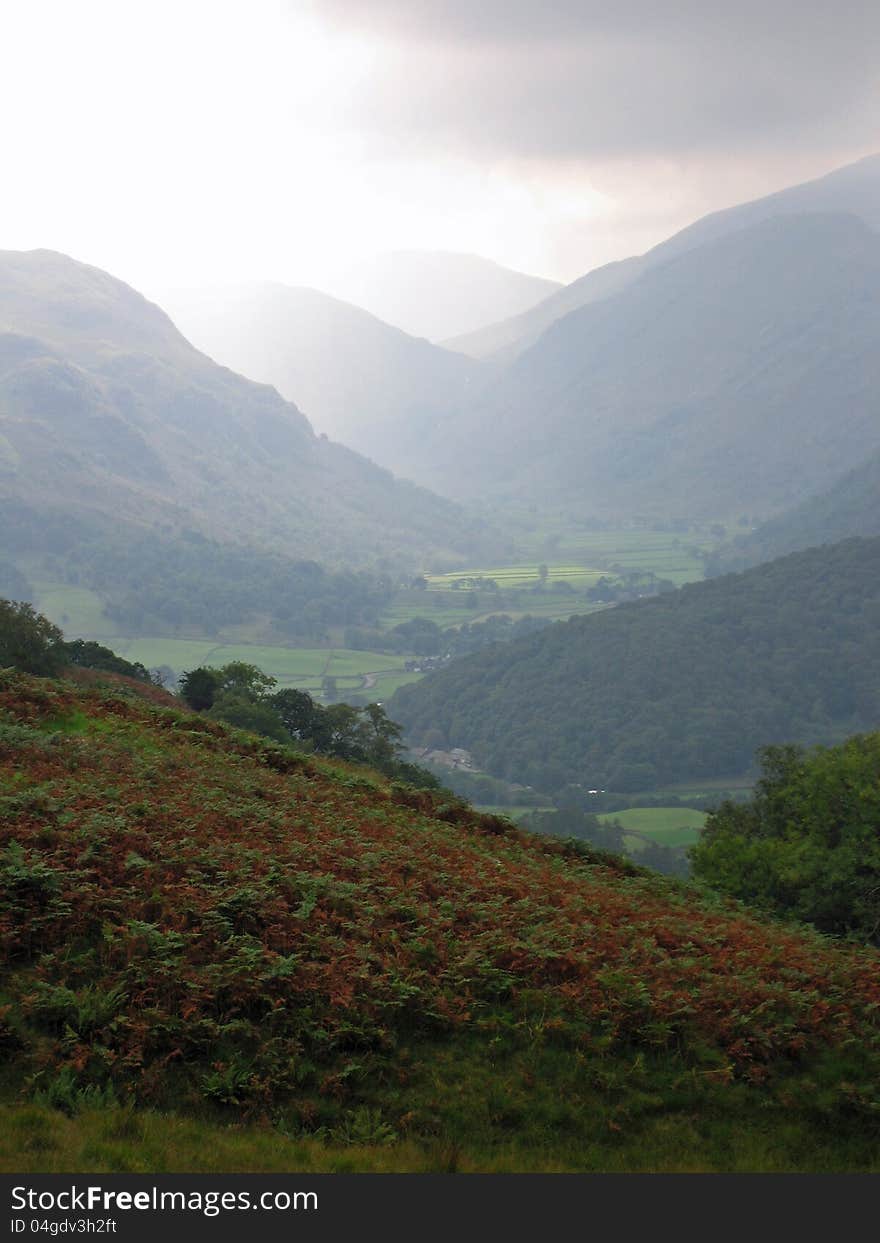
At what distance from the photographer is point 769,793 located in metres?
38.9

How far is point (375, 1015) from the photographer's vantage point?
1273 cm

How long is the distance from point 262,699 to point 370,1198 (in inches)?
1911

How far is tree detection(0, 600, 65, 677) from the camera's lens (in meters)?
40.0

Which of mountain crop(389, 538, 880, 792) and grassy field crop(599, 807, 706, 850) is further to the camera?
mountain crop(389, 538, 880, 792)

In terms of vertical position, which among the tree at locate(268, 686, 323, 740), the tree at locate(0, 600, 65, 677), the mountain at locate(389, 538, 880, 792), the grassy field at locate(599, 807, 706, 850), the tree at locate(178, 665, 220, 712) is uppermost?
the tree at locate(0, 600, 65, 677)

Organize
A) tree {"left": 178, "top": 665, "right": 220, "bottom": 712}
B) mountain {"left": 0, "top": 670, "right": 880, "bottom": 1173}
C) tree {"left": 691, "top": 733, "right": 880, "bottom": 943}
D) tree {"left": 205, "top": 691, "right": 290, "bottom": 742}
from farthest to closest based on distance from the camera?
tree {"left": 178, "top": 665, "right": 220, "bottom": 712} < tree {"left": 205, "top": 691, "right": 290, "bottom": 742} < tree {"left": 691, "top": 733, "right": 880, "bottom": 943} < mountain {"left": 0, "top": 670, "right": 880, "bottom": 1173}

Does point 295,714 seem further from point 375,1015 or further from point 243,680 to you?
point 375,1015

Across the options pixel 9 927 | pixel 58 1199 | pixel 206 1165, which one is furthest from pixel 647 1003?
pixel 9 927

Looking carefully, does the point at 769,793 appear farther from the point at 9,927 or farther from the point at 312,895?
the point at 9,927

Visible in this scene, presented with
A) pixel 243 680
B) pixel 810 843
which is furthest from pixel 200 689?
pixel 810 843

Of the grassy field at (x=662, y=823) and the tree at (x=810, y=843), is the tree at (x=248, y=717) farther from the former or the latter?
the grassy field at (x=662, y=823)

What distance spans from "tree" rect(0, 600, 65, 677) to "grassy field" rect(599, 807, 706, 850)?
7194 centimetres

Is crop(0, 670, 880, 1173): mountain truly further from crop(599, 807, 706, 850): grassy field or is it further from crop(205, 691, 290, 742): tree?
crop(599, 807, 706, 850): grassy field

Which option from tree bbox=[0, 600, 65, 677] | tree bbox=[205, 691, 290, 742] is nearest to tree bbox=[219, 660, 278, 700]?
tree bbox=[205, 691, 290, 742]
